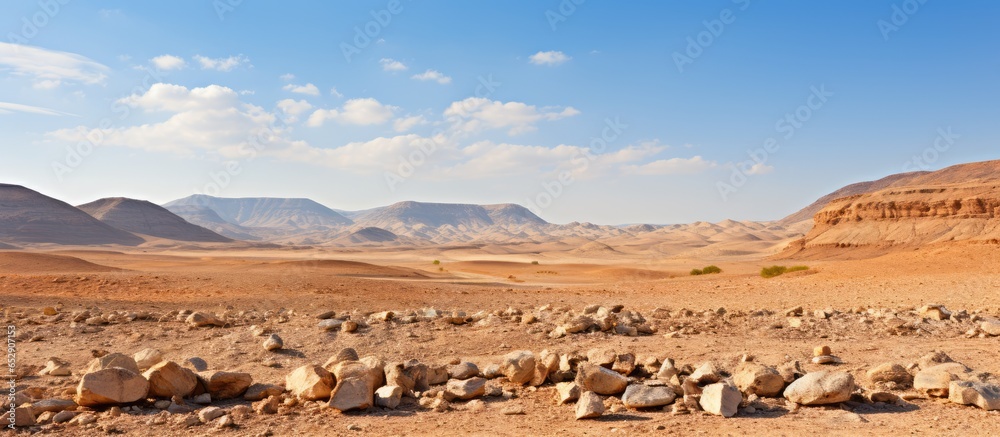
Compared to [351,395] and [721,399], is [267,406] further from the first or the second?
[721,399]

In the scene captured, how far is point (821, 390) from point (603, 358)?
2376 mm

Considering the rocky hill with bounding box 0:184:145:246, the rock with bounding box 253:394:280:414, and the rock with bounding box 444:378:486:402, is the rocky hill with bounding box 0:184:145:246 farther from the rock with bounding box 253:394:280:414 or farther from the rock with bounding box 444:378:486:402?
the rock with bounding box 444:378:486:402

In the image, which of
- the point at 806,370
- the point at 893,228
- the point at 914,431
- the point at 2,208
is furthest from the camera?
the point at 2,208

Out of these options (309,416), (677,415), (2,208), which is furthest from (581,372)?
(2,208)

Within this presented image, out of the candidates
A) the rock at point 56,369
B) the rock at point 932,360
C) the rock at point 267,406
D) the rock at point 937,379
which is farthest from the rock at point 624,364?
the rock at point 56,369

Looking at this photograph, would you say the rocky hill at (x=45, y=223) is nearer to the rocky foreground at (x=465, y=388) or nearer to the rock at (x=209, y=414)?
the rocky foreground at (x=465, y=388)

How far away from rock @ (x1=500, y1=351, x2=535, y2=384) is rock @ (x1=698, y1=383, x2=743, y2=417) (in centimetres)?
198

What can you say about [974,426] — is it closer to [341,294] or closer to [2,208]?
[341,294]

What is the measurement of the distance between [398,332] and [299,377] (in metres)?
3.88

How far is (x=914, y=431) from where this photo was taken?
5.60m

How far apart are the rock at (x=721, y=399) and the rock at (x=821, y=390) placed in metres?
0.59

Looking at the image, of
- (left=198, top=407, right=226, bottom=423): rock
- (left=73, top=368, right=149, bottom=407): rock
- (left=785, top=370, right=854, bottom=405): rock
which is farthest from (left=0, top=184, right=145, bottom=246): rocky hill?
(left=785, top=370, right=854, bottom=405): rock

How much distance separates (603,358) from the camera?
763cm

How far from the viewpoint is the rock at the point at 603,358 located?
7.54 metres
